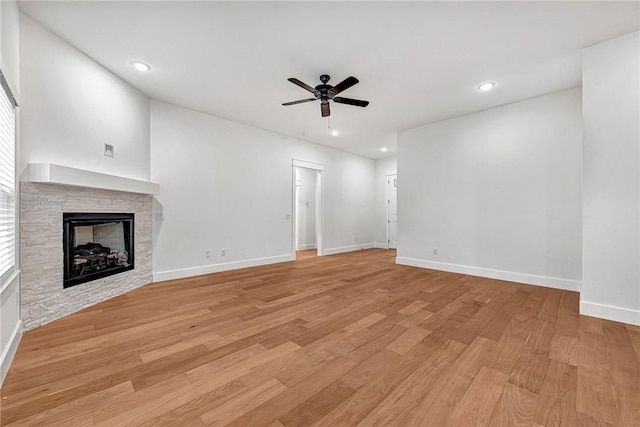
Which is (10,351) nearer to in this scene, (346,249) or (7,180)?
(7,180)

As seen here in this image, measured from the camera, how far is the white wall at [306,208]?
7.98 m

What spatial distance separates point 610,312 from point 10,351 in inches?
206

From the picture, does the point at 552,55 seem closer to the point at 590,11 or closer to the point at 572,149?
the point at 590,11

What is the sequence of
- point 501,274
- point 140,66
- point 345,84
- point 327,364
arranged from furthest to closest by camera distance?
point 501,274, point 140,66, point 345,84, point 327,364

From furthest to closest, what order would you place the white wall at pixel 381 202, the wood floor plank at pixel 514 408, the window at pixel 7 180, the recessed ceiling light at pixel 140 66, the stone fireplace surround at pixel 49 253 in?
the white wall at pixel 381 202 → the recessed ceiling light at pixel 140 66 → the stone fireplace surround at pixel 49 253 → the window at pixel 7 180 → the wood floor plank at pixel 514 408

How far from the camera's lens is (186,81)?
11.3ft

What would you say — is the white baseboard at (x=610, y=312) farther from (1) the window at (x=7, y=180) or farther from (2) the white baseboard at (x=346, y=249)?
(1) the window at (x=7, y=180)

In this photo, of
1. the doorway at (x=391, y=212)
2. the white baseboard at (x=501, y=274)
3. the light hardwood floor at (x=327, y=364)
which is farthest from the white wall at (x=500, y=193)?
the doorway at (x=391, y=212)

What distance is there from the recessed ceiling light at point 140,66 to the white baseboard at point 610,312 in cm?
557

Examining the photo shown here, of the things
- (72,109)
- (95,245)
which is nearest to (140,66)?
(72,109)

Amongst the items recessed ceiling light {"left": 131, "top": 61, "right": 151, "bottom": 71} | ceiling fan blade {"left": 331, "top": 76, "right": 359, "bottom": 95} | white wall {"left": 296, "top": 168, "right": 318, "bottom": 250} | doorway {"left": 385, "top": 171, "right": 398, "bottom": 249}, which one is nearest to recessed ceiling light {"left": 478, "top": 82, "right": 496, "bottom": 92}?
ceiling fan blade {"left": 331, "top": 76, "right": 359, "bottom": 95}

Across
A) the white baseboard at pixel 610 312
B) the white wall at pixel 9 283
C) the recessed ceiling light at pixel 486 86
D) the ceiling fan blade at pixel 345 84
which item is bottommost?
the white baseboard at pixel 610 312

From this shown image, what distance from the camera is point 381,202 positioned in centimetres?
806

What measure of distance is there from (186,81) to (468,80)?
12.1 feet
